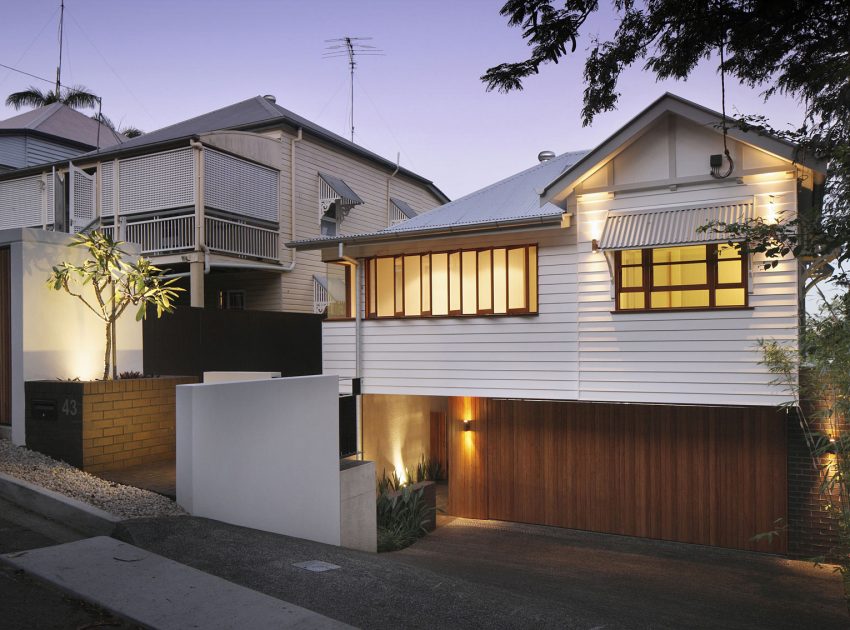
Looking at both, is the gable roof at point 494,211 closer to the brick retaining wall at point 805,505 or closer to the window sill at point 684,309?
the window sill at point 684,309

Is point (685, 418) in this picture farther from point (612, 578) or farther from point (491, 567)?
point (491, 567)

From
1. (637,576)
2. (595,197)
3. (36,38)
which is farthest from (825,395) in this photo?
(36,38)

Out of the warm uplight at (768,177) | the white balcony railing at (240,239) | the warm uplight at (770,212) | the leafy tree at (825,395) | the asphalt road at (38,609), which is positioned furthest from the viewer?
the white balcony railing at (240,239)

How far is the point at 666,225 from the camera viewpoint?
10.4 meters

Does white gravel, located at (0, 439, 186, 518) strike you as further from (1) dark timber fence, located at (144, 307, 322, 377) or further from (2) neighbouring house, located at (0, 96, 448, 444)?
(2) neighbouring house, located at (0, 96, 448, 444)

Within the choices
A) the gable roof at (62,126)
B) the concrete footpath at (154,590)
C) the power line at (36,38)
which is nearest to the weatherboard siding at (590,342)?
the concrete footpath at (154,590)

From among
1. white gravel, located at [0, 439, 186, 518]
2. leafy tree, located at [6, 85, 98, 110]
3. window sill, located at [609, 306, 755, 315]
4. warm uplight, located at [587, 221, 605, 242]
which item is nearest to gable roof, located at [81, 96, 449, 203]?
warm uplight, located at [587, 221, 605, 242]

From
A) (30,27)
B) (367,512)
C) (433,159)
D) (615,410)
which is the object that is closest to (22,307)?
(367,512)

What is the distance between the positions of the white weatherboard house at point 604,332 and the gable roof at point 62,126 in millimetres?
16697

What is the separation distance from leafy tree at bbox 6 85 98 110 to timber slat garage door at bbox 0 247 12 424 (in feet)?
105

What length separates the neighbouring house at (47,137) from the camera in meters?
24.2

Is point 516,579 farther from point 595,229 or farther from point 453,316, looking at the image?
point 595,229

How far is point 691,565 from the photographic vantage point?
1088 cm

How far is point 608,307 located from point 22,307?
27.4 feet
